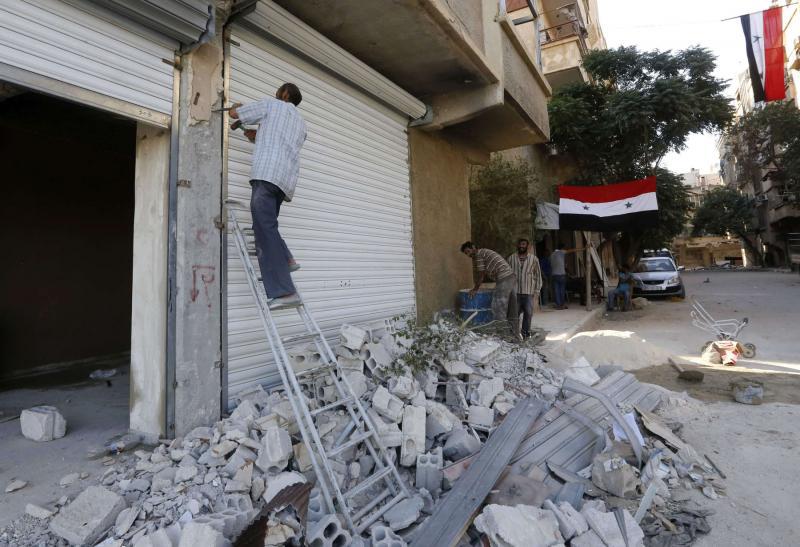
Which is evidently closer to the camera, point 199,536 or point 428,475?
point 199,536

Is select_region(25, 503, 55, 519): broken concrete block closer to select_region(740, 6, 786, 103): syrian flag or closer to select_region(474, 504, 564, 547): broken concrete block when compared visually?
select_region(474, 504, 564, 547): broken concrete block

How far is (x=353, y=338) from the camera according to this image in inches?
157

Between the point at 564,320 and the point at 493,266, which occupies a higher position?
the point at 493,266

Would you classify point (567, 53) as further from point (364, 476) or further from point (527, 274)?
point (364, 476)

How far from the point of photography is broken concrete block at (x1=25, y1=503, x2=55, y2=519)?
87.2 inches

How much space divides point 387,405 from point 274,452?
3.18 feet

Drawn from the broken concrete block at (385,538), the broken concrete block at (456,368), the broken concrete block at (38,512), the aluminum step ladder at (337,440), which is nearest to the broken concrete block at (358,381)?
the aluminum step ladder at (337,440)

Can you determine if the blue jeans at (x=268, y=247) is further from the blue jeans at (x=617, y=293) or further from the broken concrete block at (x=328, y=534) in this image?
the blue jeans at (x=617, y=293)

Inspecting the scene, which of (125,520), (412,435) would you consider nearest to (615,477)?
(412,435)

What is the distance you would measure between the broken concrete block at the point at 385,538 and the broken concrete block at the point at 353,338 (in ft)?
5.67

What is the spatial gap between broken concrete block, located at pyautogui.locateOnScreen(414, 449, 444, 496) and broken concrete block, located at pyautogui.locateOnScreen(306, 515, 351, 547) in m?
0.78

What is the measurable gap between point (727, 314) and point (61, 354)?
14.8 metres

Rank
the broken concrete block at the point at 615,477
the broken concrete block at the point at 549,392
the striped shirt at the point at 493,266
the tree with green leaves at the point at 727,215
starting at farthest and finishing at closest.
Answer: the tree with green leaves at the point at 727,215, the striped shirt at the point at 493,266, the broken concrete block at the point at 549,392, the broken concrete block at the point at 615,477

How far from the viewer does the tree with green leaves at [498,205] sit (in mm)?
10969
